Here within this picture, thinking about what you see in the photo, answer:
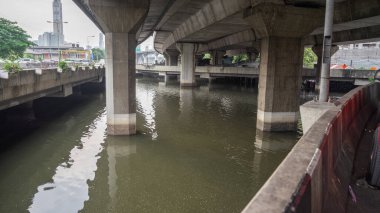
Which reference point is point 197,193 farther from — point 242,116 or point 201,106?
point 201,106

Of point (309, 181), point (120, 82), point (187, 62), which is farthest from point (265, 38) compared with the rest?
point (187, 62)

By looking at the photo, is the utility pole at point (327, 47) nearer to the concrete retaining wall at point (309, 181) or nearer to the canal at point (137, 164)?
the concrete retaining wall at point (309, 181)

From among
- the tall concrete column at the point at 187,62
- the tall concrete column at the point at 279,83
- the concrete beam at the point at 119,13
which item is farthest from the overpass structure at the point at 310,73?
the concrete beam at the point at 119,13

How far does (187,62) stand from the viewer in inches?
2090

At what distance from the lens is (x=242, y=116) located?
2702 cm

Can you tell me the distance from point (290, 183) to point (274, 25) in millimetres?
17140

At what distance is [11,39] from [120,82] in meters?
70.2

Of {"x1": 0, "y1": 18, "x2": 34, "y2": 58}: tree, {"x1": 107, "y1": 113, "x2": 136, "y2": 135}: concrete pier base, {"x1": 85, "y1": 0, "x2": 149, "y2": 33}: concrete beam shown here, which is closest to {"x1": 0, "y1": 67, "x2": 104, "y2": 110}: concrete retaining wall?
{"x1": 107, "y1": 113, "x2": 136, "y2": 135}: concrete pier base

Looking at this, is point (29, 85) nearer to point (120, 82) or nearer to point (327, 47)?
point (120, 82)

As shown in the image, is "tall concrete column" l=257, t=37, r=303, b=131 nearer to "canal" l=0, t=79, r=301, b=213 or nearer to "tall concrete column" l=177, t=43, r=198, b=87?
"canal" l=0, t=79, r=301, b=213

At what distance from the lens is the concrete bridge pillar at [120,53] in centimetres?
1753

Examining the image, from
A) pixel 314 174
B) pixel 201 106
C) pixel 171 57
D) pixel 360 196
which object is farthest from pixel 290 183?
pixel 171 57

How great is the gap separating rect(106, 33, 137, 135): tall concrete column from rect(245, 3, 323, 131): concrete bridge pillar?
7.89 m

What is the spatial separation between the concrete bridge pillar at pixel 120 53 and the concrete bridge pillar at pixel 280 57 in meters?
7.22
